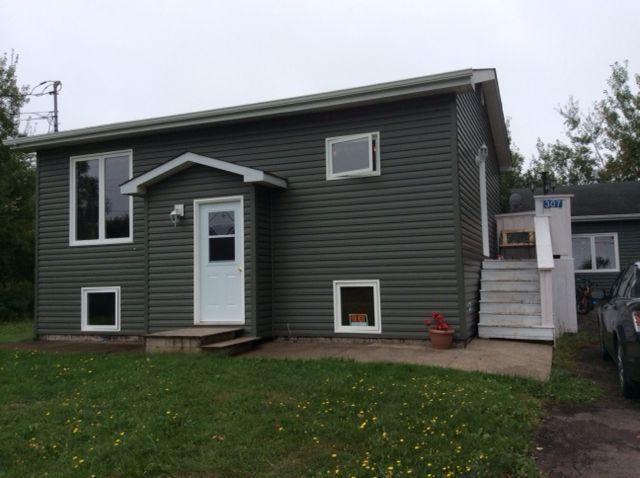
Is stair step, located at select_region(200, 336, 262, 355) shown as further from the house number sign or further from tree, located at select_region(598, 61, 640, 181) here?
tree, located at select_region(598, 61, 640, 181)

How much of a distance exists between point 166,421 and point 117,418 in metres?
0.55

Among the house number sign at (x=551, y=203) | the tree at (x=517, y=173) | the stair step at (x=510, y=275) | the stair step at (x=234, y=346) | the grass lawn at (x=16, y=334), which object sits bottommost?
the grass lawn at (x=16, y=334)

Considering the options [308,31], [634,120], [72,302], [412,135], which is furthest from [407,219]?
[634,120]

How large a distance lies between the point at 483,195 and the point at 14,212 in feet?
61.3

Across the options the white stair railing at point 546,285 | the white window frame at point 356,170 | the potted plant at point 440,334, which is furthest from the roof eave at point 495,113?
the potted plant at point 440,334

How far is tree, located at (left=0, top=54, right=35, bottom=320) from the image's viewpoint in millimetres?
20875

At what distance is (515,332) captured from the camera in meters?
8.59

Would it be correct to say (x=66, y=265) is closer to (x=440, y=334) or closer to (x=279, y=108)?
(x=279, y=108)

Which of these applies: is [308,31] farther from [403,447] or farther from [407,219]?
[403,447]

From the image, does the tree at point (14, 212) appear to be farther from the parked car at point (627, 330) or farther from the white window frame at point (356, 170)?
the parked car at point (627, 330)

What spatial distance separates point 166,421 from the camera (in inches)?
186

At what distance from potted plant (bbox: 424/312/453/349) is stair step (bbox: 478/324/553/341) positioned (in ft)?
3.54

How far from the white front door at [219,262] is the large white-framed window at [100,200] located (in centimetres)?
203

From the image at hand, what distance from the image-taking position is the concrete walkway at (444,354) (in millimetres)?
6707
